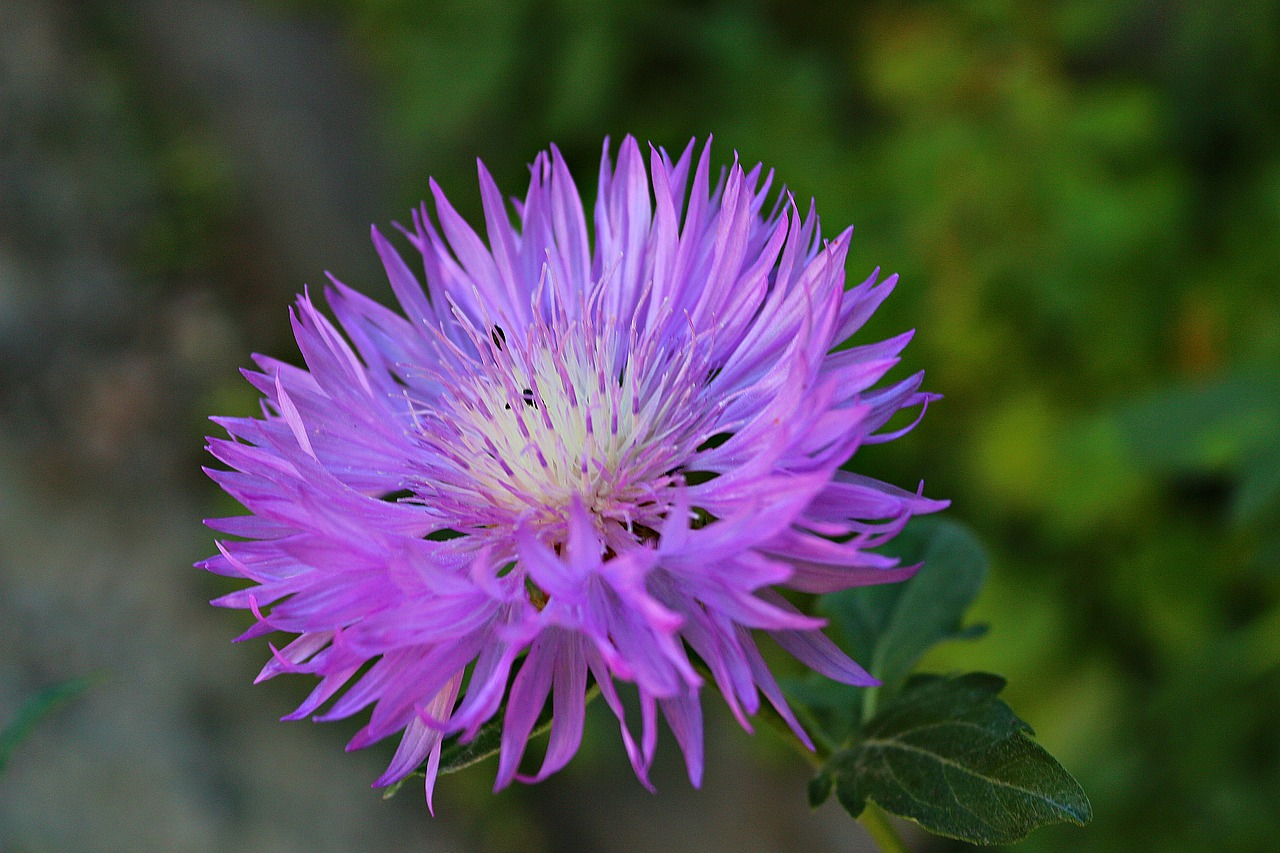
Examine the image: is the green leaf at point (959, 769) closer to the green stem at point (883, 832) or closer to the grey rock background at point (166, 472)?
the green stem at point (883, 832)

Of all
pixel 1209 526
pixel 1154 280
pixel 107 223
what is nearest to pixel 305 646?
pixel 1209 526

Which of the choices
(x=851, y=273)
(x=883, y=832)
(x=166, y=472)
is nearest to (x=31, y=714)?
(x=883, y=832)

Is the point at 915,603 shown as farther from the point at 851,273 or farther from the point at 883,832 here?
the point at 851,273

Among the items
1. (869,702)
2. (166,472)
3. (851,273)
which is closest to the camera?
(869,702)

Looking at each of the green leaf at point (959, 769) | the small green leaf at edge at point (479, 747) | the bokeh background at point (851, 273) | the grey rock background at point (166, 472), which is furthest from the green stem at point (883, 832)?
the grey rock background at point (166, 472)

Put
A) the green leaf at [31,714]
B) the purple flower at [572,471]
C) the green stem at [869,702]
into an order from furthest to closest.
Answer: the green stem at [869,702] < the green leaf at [31,714] < the purple flower at [572,471]
